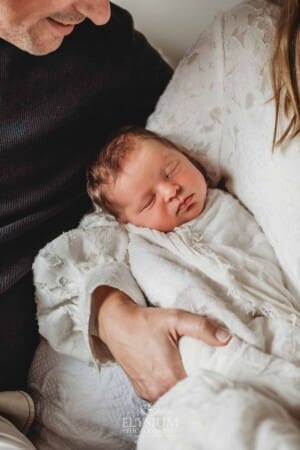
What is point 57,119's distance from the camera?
4.39 feet

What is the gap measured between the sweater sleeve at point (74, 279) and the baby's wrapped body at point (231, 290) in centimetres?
4

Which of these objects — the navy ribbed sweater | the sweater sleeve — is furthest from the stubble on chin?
the sweater sleeve

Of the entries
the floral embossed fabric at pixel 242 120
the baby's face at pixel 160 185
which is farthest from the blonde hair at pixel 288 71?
the baby's face at pixel 160 185

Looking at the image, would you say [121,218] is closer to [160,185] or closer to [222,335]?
[160,185]

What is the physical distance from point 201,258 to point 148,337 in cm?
18

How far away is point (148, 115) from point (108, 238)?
377mm

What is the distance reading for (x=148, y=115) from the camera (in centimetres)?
156

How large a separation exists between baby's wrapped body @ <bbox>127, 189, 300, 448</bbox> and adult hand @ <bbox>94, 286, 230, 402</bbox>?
2cm

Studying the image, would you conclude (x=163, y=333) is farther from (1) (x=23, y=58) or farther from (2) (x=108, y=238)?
(1) (x=23, y=58)

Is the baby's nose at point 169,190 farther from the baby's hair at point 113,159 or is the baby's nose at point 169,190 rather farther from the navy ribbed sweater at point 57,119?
the navy ribbed sweater at point 57,119

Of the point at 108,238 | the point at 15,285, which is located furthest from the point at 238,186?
the point at 15,285

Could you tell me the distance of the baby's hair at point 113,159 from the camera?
1.35 m

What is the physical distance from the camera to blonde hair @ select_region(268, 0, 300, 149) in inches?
47.9

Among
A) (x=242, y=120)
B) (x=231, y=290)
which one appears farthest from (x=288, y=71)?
(x=231, y=290)
